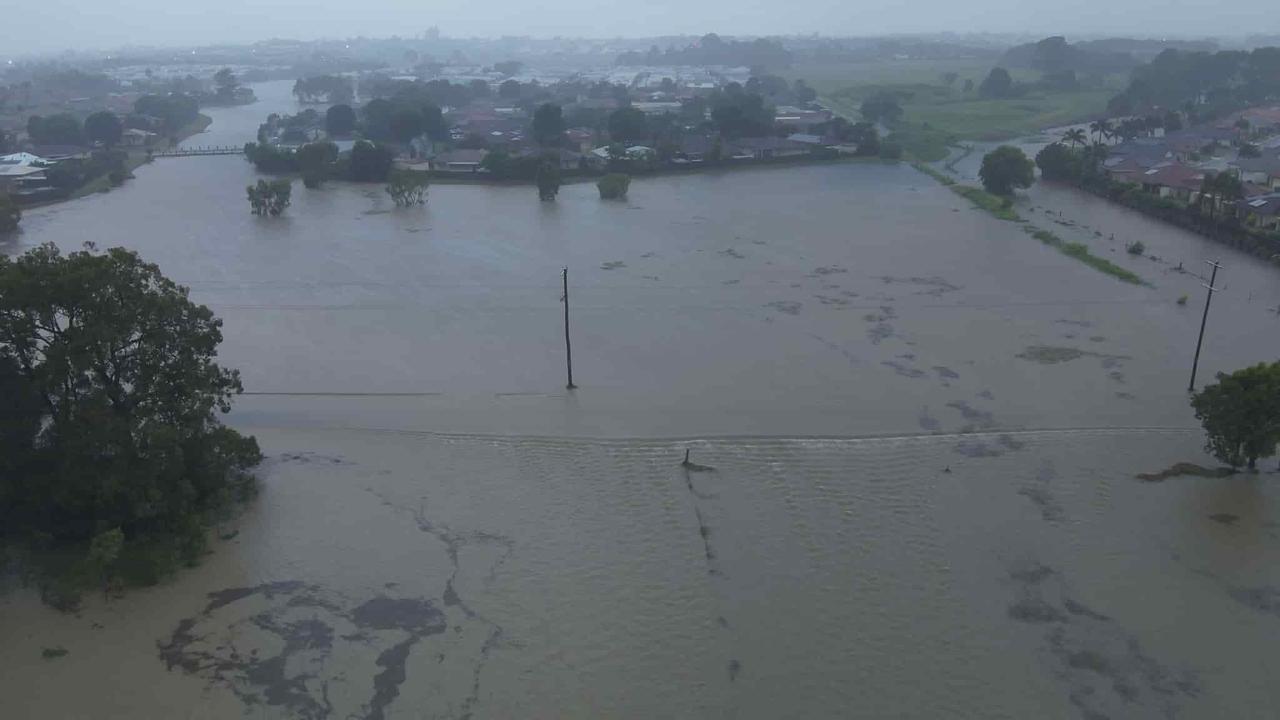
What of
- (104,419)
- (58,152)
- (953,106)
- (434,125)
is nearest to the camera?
(104,419)

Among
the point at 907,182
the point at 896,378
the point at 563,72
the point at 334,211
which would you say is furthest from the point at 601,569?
the point at 563,72

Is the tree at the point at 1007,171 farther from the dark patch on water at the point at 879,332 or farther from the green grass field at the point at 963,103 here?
the dark patch on water at the point at 879,332

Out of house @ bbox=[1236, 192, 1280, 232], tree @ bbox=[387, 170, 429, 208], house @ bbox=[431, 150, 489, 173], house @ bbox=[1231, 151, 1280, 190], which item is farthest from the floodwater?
house @ bbox=[431, 150, 489, 173]

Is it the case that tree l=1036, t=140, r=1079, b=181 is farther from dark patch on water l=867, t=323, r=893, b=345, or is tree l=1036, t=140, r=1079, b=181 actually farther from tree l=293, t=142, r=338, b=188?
tree l=293, t=142, r=338, b=188

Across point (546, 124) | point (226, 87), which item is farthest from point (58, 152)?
point (226, 87)

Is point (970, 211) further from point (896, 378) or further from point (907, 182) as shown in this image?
point (896, 378)

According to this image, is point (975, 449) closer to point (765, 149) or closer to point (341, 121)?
point (765, 149)
